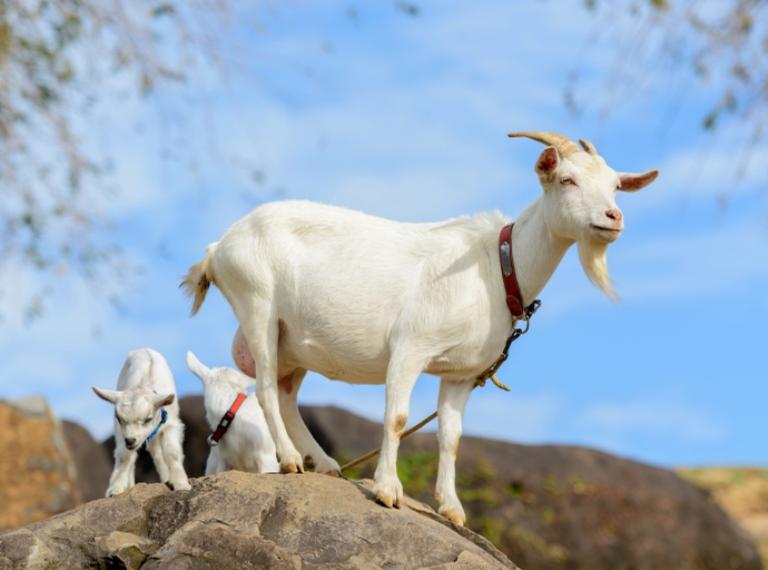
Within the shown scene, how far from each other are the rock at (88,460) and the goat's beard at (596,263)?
9.77 meters

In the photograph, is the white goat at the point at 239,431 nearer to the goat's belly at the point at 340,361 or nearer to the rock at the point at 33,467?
the goat's belly at the point at 340,361

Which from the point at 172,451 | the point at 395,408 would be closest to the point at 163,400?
the point at 172,451

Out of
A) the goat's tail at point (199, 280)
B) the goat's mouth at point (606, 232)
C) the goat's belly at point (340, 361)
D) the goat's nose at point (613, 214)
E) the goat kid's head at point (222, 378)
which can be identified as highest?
the goat's nose at point (613, 214)

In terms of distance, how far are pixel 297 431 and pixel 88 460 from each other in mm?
8992

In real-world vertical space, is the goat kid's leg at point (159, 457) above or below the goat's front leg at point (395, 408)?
below

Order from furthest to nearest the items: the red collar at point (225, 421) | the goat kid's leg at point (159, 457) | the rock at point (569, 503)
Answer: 1. the rock at point (569, 503)
2. the red collar at point (225, 421)
3. the goat kid's leg at point (159, 457)

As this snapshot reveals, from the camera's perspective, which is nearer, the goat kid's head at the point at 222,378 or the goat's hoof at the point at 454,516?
the goat's hoof at the point at 454,516

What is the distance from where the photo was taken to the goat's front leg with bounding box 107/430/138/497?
6703 mm

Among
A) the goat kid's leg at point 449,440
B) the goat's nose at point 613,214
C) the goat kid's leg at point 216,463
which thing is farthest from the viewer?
the goat kid's leg at point 216,463

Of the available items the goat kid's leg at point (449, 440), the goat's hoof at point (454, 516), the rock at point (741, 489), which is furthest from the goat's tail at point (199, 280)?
the rock at point (741, 489)

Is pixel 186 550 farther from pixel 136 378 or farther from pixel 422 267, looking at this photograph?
pixel 422 267

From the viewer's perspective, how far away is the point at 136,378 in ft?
22.4

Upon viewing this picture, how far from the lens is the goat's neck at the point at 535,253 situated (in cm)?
647

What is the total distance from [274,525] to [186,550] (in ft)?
1.52
